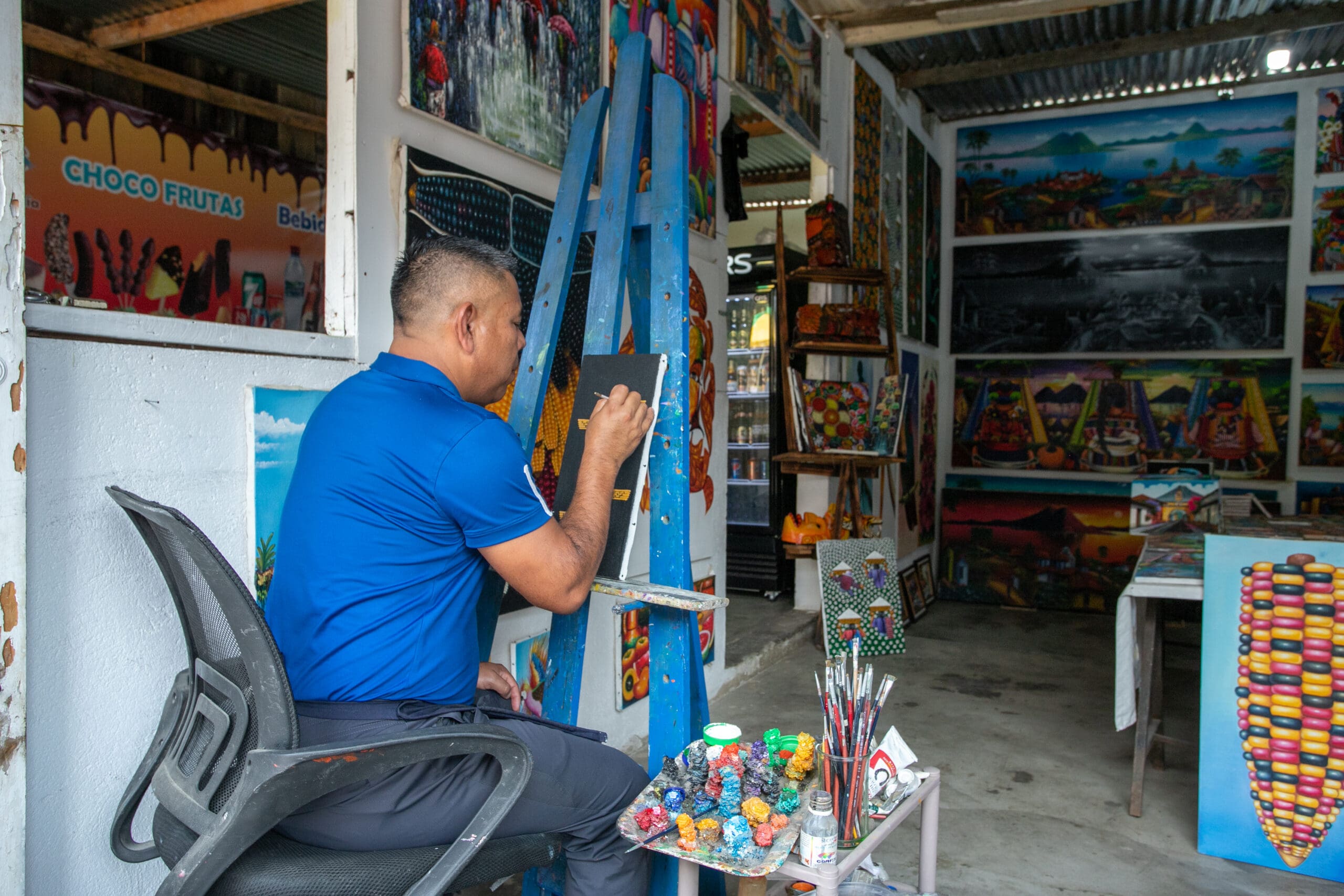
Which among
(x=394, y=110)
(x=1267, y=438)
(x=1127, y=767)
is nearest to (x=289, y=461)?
(x=394, y=110)

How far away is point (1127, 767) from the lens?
3701 mm

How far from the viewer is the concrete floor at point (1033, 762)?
9.18 feet

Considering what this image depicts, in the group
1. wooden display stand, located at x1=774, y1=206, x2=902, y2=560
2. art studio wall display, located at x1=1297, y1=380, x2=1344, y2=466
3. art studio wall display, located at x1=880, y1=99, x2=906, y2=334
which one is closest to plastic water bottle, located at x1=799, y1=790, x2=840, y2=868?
wooden display stand, located at x1=774, y1=206, x2=902, y2=560

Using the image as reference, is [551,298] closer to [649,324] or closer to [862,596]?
[649,324]

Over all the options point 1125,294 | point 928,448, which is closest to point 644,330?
point 928,448

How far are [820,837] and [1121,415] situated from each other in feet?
23.1

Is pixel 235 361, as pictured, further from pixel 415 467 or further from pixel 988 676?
pixel 988 676

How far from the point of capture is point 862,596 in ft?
16.9

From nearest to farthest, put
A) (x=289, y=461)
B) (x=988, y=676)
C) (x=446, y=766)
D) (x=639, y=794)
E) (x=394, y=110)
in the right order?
(x=446, y=766) < (x=639, y=794) < (x=289, y=461) < (x=394, y=110) < (x=988, y=676)

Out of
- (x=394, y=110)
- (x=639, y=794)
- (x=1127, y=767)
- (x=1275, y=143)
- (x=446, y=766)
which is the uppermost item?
(x=1275, y=143)

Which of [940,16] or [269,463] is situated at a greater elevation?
[940,16]

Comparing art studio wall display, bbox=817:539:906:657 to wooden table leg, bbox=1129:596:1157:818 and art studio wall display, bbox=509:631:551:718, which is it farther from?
art studio wall display, bbox=509:631:551:718

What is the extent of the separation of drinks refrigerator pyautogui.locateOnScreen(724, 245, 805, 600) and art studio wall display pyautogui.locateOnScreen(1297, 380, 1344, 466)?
163 inches

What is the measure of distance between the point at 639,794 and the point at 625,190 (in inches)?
53.0
